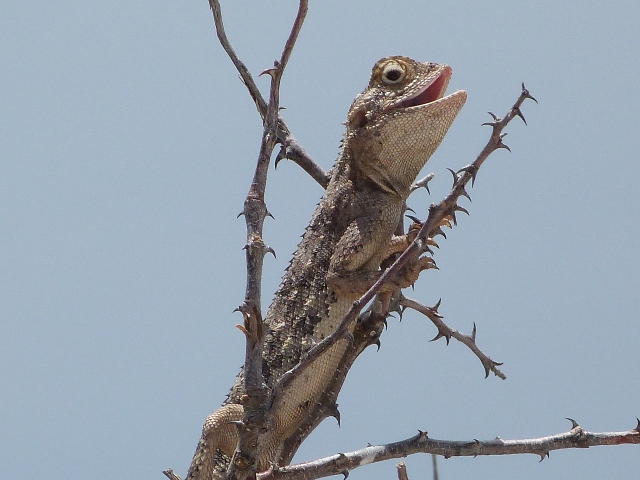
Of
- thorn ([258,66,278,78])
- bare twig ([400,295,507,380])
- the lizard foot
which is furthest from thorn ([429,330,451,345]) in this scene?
thorn ([258,66,278,78])

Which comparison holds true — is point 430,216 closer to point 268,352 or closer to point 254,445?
point 254,445

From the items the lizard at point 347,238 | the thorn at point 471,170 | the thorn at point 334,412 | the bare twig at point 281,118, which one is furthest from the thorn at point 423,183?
the thorn at point 471,170

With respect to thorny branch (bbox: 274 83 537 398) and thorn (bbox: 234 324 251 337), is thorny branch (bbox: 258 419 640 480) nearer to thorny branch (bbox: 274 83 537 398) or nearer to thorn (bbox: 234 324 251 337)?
thorny branch (bbox: 274 83 537 398)

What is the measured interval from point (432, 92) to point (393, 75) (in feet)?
1.15

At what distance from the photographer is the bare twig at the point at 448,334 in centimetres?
675

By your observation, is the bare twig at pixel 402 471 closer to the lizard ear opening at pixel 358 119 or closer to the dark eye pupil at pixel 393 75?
the lizard ear opening at pixel 358 119

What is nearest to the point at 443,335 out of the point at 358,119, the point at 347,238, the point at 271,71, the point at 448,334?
the point at 448,334

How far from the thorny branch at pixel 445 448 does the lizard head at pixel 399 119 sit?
239cm

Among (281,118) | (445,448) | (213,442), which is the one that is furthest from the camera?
(281,118)

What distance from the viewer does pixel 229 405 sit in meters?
6.24

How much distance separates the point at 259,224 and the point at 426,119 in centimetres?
227

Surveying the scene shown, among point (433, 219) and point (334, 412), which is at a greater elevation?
point (433, 219)

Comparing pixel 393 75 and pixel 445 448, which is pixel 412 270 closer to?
pixel 445 448

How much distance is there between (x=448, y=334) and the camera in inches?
267
